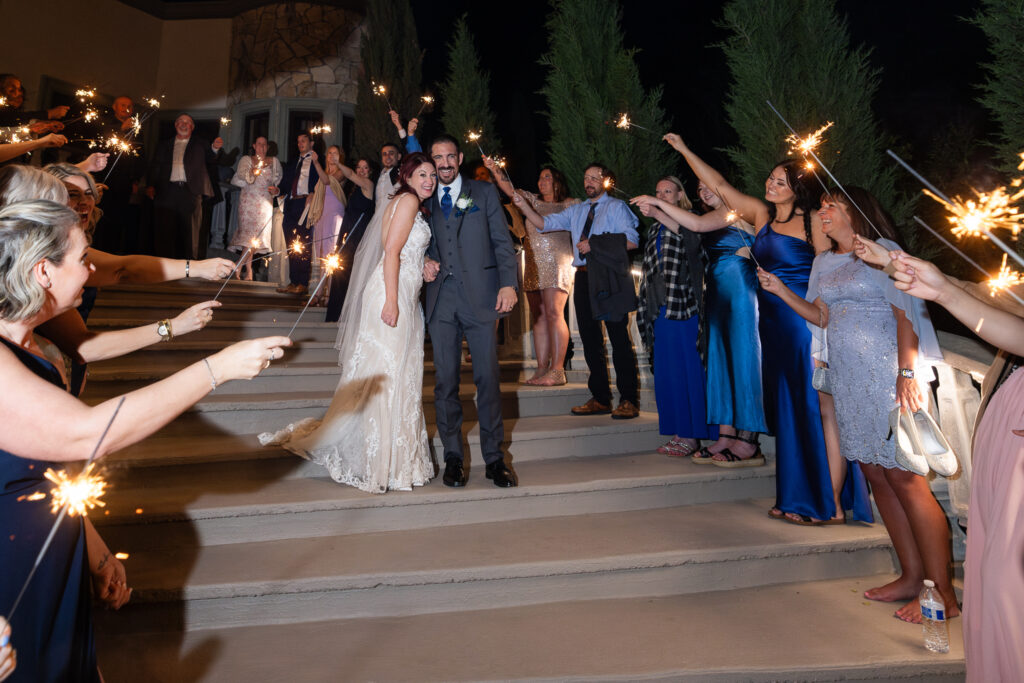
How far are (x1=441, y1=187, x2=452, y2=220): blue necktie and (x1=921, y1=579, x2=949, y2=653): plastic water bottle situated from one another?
3.00m

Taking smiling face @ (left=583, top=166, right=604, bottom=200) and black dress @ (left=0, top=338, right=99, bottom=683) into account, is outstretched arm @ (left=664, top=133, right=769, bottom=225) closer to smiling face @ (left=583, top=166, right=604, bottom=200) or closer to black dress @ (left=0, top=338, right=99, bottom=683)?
smiling face @ (left=583, top=166, right=604, bottom=200)

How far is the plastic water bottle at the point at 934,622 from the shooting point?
2449mm

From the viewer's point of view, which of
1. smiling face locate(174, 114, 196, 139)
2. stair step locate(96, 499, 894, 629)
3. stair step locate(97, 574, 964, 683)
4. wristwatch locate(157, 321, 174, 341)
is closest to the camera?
wristwatch locate(157, 321, 174, 341)

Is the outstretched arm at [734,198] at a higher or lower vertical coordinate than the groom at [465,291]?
higher

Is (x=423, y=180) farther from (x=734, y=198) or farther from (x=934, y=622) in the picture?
(x=934, y=622)

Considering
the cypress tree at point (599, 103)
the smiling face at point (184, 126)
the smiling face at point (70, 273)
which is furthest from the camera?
the smiling face at point (184, 126)

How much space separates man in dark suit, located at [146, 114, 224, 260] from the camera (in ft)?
25.6

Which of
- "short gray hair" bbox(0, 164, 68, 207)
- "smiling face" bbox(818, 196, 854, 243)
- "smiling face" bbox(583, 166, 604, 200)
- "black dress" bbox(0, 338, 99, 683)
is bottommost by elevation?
"black dress" bbox(0, 338, 99, 683)

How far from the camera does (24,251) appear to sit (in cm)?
142

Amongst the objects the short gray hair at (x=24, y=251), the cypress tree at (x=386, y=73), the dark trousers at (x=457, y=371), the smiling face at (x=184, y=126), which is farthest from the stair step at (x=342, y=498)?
the cypress tree at (x=386, y=73)

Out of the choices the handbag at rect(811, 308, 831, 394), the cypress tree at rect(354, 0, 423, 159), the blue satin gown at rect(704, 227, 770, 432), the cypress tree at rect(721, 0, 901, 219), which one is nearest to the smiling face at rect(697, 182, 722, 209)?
the blue satin gown at rect(704, 227, 770, 432)

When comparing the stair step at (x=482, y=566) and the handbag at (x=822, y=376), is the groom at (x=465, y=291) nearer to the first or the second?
the stair step at (x=482, y=566)

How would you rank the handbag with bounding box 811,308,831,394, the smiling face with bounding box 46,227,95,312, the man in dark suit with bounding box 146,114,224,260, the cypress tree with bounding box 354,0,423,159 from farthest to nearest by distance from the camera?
the cypress tree with bounding box 354,0,423,159 < the man in dark suit with bounding box 146,114,224,260 < the handbag with bounding box 811,308,831,394 < the smiling face with bounding box 46,227,95,312

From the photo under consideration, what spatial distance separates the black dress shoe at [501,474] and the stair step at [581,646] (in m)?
0.81
